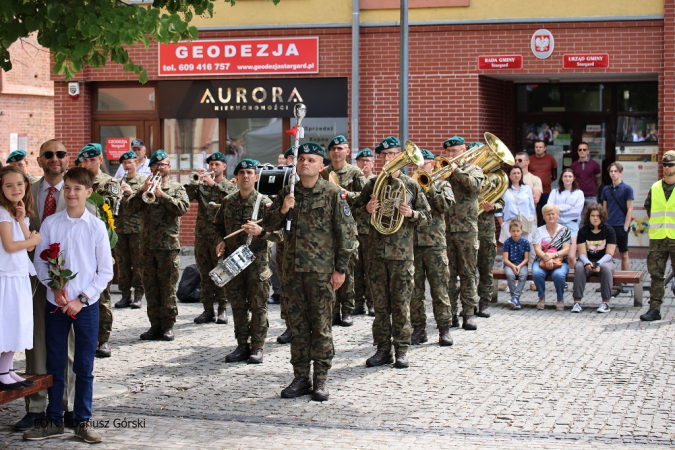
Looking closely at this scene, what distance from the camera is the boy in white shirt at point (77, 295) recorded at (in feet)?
22.6

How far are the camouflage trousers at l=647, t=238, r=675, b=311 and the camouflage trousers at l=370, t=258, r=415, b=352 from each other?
4234 mm

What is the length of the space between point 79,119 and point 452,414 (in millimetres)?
14227

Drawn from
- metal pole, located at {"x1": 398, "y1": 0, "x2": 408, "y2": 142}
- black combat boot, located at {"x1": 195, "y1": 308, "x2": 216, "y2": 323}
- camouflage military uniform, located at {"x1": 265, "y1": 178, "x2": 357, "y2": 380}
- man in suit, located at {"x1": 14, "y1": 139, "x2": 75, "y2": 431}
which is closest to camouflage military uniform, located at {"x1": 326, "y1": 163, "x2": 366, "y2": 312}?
black combat boot, located at {"x1": 195, "y1": 308, "x2": 216, "y2": 323}

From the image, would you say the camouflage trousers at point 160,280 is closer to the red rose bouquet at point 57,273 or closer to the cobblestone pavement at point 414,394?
the cobblestone pavement at point 414,394

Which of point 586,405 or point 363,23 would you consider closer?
point 586,405

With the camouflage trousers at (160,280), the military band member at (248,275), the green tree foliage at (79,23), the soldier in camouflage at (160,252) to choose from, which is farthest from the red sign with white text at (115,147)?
the green tree foliage at (79,23)

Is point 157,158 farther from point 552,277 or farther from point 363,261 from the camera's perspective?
point 552,277

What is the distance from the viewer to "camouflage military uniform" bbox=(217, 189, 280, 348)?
31.7 ft

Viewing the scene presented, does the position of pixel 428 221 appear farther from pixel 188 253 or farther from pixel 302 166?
pixel 188 253

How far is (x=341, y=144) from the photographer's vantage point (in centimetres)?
1144

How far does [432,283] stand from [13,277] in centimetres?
505

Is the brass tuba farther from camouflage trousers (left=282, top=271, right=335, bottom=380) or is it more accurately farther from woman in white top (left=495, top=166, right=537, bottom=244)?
woman in white top (left=495, top=166, right=537, bottom=244)

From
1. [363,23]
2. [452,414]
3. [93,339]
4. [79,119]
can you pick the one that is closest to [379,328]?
[452,414]

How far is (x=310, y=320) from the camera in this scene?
27.3ft
